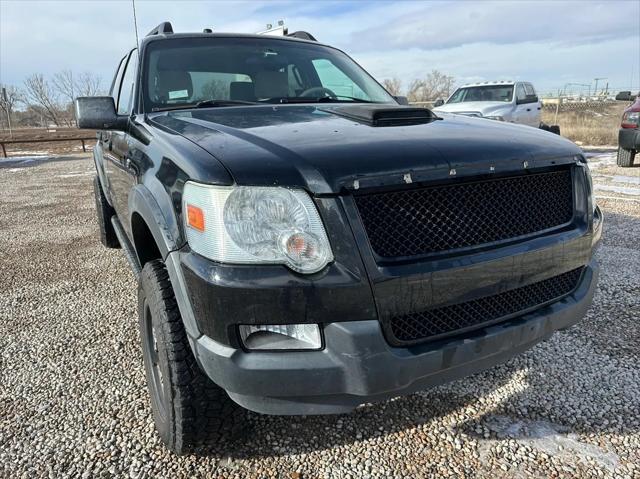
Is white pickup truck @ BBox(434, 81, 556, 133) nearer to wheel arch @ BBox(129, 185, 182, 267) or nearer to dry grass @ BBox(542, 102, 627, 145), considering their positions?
dry grass @ BBox(542, 102, 627, 145)

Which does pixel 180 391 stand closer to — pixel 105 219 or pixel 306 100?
pixel 306 100

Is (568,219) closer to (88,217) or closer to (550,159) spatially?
(550,159)

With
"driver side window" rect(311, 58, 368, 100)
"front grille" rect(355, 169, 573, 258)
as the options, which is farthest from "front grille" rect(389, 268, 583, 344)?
"driver side window" rect(311, 58, 368, 100)

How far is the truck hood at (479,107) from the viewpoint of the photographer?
36.1 ft

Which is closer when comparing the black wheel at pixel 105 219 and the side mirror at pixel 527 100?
the black wheel at pixel 105 219

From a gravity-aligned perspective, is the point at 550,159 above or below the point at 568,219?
above

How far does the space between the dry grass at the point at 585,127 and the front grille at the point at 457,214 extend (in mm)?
15976

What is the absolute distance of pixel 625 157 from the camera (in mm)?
9406

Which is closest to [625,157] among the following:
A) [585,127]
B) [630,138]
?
[630,138]

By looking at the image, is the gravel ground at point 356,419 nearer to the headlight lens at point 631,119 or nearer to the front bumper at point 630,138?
the front bumper at point 630,138

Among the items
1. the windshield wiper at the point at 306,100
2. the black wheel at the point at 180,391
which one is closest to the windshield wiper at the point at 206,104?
the windshield wiper at the point at 306,100

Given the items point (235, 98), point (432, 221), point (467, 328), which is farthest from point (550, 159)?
point (235, 98)

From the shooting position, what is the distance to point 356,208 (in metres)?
1.50

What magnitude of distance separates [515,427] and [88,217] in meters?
→ 6.30
